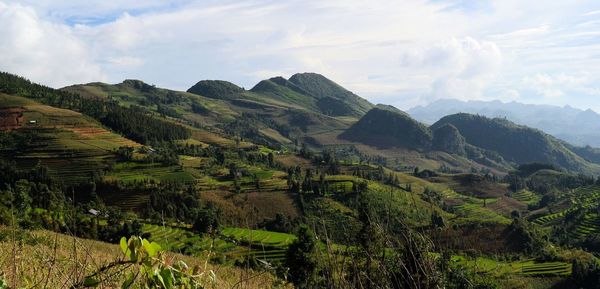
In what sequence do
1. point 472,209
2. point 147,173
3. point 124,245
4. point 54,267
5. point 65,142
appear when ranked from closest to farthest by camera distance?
point 124,245 → point 54,267 → point 147,173 → point 65,142 → point 472,209

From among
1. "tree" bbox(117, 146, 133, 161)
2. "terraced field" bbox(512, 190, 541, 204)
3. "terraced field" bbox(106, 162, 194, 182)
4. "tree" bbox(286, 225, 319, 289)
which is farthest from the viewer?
"terraced field" bbox(512, 190, 541, 204)

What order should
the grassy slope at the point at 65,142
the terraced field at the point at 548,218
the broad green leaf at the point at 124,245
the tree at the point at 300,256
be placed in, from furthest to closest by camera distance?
the terraced field at the point at 548,218 < the grassy slope at the point at 65,142 < the tree at the point at 300,256 < the broad green leaf at the point at 124,245

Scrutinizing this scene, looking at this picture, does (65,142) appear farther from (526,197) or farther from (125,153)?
(526,197)

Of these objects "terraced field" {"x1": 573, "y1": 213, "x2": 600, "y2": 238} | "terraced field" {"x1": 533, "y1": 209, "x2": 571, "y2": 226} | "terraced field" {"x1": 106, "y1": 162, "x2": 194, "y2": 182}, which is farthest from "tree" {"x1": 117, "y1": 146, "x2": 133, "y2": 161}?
"terraced field" {"x1": 533, "y1": 209, "x2": 571, "y2": 226}

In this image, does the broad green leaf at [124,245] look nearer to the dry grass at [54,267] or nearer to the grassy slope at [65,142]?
the dry grass at [54,267]

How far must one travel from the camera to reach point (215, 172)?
125312mm

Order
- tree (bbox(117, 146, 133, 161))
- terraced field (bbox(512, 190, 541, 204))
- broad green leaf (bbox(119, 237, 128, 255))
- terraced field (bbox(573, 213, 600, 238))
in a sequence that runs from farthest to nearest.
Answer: terraced field (bbox(512, 190, 541, 204)) → tree (bbox(117, 146, 133, 161)) → terraced field (bbox(573, 213, 600, 238)) → broad green leaf (bbox(119, 237, 128, 255))

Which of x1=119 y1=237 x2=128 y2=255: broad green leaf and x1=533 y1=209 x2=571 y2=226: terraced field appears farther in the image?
x1=533 y1=209 x2=571 y2=226: terraced field

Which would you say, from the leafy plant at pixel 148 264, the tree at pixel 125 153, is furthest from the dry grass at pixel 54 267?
the tree at pixel 125 153

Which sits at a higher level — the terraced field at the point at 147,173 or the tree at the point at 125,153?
the tree at the point at 125,153

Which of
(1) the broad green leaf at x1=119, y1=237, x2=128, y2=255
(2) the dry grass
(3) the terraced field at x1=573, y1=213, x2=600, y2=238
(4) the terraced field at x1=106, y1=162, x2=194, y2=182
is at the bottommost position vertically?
(3) the terraced field at x1=573, y1=213, x2=600, y2=238

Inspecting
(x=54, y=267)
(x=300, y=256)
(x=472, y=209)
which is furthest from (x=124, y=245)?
(x=472, y=209)

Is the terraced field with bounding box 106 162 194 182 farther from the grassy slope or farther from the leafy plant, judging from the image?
the leafy plant

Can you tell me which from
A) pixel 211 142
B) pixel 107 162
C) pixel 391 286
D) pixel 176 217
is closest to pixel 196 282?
pixel 391 286
